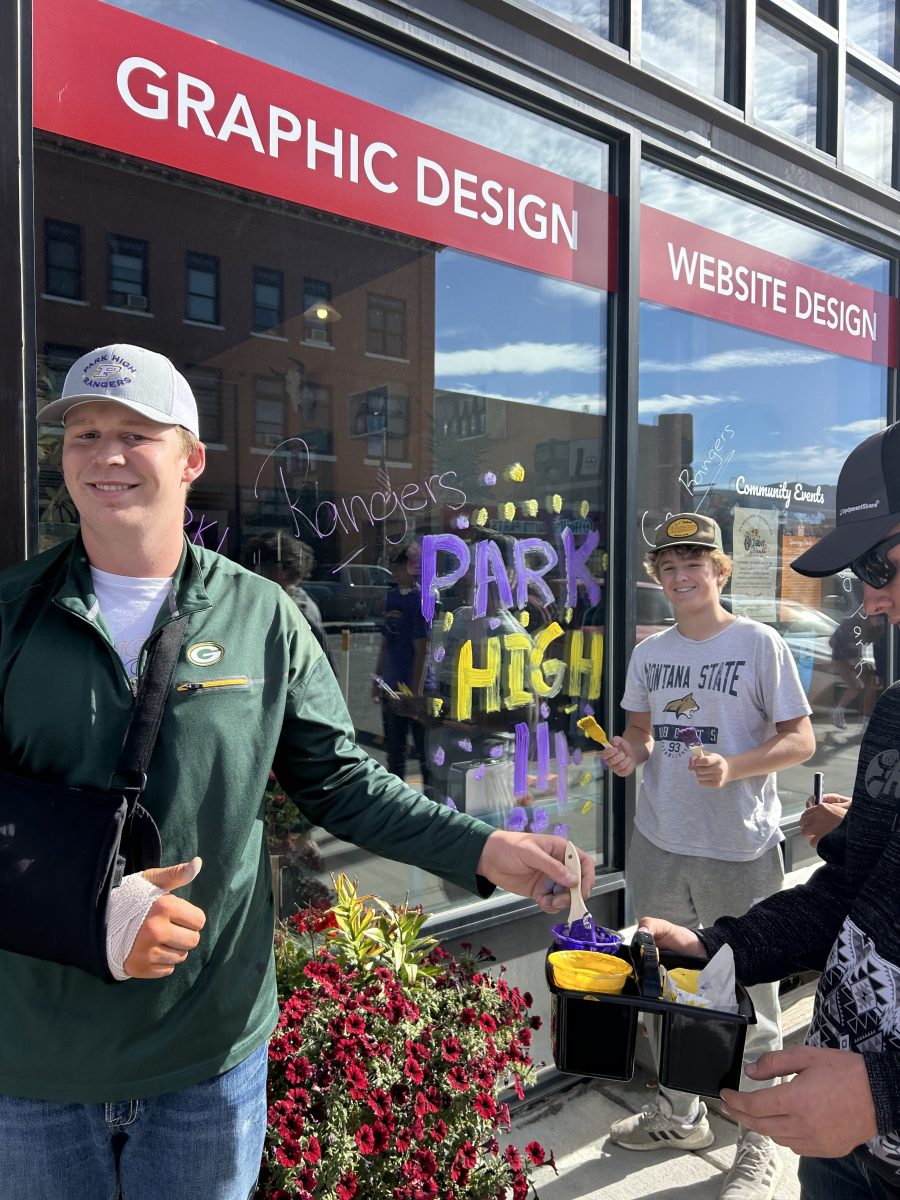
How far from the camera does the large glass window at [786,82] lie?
4547 mm

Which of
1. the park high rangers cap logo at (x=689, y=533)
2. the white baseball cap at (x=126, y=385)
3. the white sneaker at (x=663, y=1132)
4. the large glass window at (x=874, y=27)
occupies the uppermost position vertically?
the large glass window at (x=874, y=27)

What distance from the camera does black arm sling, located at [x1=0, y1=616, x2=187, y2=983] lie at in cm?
136

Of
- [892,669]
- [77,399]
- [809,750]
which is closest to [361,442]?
[77,399]

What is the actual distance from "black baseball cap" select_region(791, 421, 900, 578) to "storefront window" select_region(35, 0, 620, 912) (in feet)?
6.02

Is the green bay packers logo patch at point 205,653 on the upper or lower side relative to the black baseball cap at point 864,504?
A: lower

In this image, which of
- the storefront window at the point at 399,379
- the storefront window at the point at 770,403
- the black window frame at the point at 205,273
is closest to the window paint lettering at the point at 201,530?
the storefront window at the point at 399,379

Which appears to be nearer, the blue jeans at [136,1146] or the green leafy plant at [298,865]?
the blue jeans at [136,1146]

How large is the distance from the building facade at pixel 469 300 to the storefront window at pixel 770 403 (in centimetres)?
3

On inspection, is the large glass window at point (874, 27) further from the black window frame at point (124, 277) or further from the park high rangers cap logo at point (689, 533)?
the black window frame at point (124, 277)

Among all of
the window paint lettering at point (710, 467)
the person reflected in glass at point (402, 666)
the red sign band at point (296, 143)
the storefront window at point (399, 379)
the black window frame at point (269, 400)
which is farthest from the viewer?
the window paint lettering at point (710, 467)

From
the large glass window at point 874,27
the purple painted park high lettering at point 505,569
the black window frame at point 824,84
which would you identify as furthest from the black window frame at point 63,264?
the large glass window at point 874,27

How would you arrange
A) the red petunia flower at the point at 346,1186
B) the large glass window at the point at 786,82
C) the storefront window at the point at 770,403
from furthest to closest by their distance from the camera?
the large glass window at the point at 786,82
the storefront window at the point at 770,403
the red petunia flower at the point at 346,1186

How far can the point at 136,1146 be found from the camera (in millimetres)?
1573

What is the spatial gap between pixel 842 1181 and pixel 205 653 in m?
1.53
